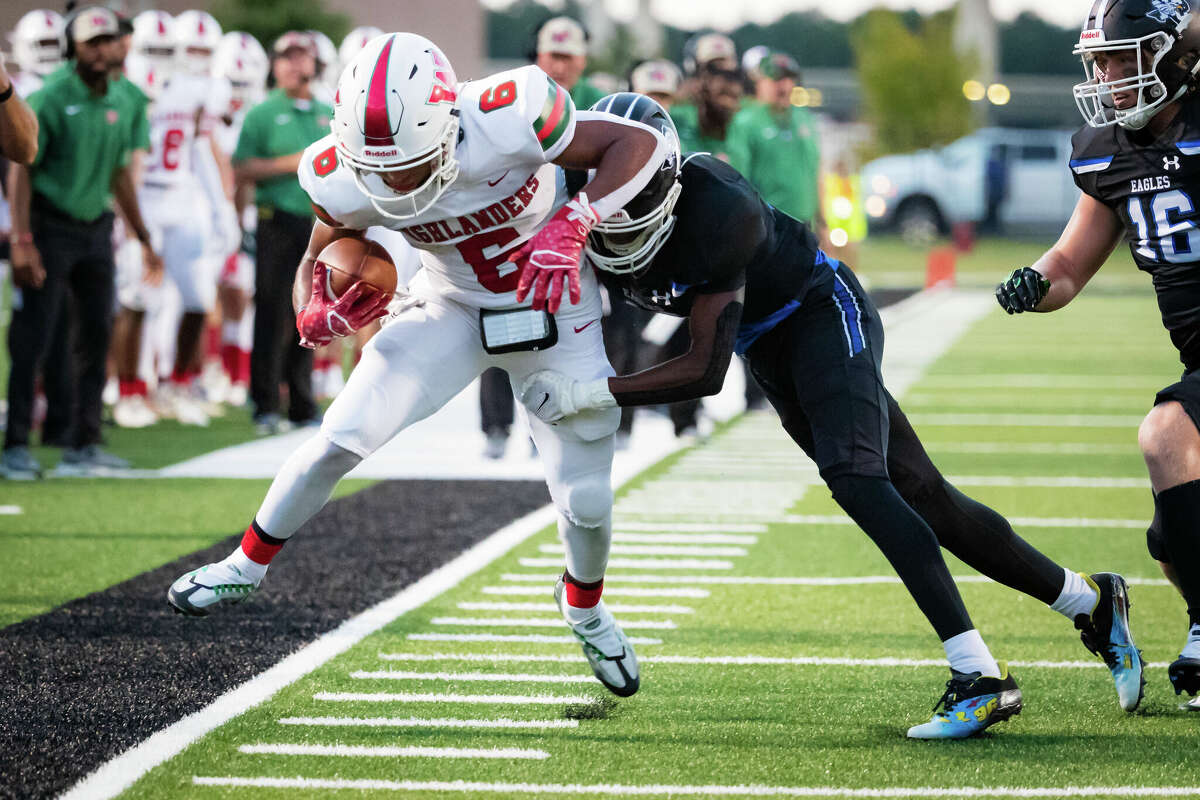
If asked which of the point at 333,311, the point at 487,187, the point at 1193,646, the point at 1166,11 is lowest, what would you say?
the point at 1193,646

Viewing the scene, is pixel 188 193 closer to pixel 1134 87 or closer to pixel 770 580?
pixel 770 580

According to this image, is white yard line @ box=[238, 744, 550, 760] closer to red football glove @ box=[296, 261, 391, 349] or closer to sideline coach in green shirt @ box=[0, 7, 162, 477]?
red football glove @ box=[296, 261, 391, 349]

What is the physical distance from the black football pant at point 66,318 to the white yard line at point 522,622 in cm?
338

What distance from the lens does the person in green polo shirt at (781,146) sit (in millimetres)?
9484

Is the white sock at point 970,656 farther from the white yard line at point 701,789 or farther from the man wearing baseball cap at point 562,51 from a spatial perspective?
the man wearing baseball cap at point 562,51

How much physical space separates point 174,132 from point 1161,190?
22.4ft

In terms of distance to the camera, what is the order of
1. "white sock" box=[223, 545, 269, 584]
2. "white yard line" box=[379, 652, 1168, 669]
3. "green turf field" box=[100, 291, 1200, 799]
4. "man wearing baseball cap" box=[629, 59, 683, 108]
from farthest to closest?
"man wearing baseball cap" box=[629, 59, 683, 108]
"white yard line" box=[379, 652, 1168, 669]
"white sock" box=[223, 545, 269, 584]
"green turf field" box=[100, 291, 1200, 799]

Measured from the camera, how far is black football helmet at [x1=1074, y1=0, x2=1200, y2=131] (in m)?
3.93

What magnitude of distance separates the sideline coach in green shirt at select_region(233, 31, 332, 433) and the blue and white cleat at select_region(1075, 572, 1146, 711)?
5.82 meters

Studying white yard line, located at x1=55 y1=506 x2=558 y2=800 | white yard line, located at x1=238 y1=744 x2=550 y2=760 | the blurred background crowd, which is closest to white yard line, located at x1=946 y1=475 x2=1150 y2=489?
the blurred background crowd

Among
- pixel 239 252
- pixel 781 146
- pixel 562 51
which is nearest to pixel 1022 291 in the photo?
pixel 562 51

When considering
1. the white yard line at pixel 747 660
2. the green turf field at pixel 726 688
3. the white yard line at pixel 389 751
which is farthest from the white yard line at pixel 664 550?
the white yard line at pixel 389 751

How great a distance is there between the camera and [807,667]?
4523 millimetres

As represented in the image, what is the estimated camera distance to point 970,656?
382 centimetres
